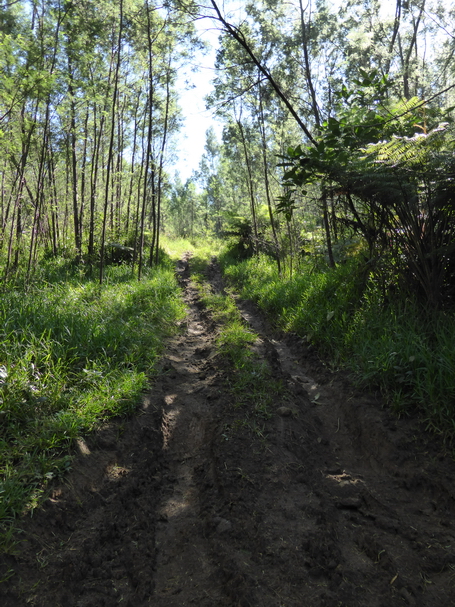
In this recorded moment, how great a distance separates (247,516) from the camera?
2.45m

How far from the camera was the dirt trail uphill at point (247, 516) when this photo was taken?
1971mm

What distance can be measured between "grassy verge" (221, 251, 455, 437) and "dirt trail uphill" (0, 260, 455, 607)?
9.6 inches

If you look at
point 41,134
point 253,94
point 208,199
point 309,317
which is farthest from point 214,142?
point 309,317

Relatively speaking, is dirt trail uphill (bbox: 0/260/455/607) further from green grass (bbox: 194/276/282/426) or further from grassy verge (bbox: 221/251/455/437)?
grassy verge (bbox: 221/251/455/437)

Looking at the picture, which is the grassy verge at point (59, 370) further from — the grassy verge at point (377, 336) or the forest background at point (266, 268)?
the grassy verge at point (377, 336)

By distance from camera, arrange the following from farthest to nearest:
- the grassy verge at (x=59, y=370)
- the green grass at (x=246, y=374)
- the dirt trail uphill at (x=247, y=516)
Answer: the green grass at (x=246, y=374) → the grassy verge at (x=59, y=370) → the dirt trail uphill at (x=247, y=516)

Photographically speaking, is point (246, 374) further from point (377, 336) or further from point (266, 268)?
point (266, 268)

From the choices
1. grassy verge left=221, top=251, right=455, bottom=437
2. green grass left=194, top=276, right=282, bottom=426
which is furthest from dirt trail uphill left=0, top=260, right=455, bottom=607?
Result: grassy verge left=221, top=251, right=455, bottom=437

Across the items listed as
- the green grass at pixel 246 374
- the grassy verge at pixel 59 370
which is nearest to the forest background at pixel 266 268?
the grassy verge at pixel 59 370

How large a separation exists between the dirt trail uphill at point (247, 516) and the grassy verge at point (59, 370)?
21 cm

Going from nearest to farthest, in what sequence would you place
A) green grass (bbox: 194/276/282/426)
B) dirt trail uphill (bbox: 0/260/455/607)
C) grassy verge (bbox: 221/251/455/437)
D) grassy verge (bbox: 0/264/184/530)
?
dirt trail uphill (bbox: 0/260/455/607), grassy verge (bbox: 0/264/184/530), grassy verge (bbox: 221/251/455/437), green grass (bbox: 194/276/282/426)

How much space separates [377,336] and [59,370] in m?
3.74

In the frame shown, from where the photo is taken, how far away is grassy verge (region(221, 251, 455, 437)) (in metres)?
3.30

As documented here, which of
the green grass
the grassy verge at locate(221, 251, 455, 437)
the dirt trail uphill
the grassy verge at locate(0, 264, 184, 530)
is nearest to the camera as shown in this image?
the dirt trail uphill
